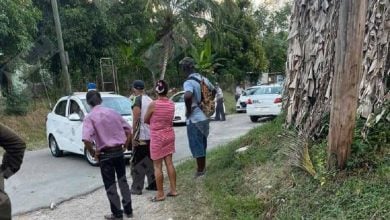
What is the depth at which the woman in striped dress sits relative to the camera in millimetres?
6148

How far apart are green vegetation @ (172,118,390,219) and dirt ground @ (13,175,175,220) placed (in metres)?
0.21

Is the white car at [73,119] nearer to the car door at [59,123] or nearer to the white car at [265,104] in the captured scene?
the car door at [59,123]

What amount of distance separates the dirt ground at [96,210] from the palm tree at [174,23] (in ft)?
54.1

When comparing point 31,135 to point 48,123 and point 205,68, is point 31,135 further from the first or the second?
point 205,68

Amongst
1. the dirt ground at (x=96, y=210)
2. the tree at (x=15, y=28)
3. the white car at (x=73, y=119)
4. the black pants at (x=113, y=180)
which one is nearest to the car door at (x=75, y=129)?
the white car at (x=73, y=119)

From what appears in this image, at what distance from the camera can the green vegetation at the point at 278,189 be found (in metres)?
4.18

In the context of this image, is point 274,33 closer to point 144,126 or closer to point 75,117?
point 75,117

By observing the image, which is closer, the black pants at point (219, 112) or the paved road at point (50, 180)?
the paved road at point (50, 180)

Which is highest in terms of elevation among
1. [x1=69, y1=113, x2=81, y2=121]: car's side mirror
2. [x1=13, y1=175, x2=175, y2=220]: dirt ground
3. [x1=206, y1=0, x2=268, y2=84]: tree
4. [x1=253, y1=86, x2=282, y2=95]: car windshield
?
[x1=206, y1=0, x2=268, y2=84]: tree

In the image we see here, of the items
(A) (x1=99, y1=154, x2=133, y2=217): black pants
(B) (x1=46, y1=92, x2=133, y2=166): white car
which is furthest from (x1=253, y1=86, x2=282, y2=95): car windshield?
(A) (x1=99, y1=154, x2=133, y2=217): black pants

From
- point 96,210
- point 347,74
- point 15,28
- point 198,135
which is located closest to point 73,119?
point 96,210

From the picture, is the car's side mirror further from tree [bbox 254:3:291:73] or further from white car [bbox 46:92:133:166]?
tree [bbox 254:3:291:73]

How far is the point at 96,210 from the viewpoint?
631cm

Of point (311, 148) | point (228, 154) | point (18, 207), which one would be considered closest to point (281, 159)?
point (311, 148)
